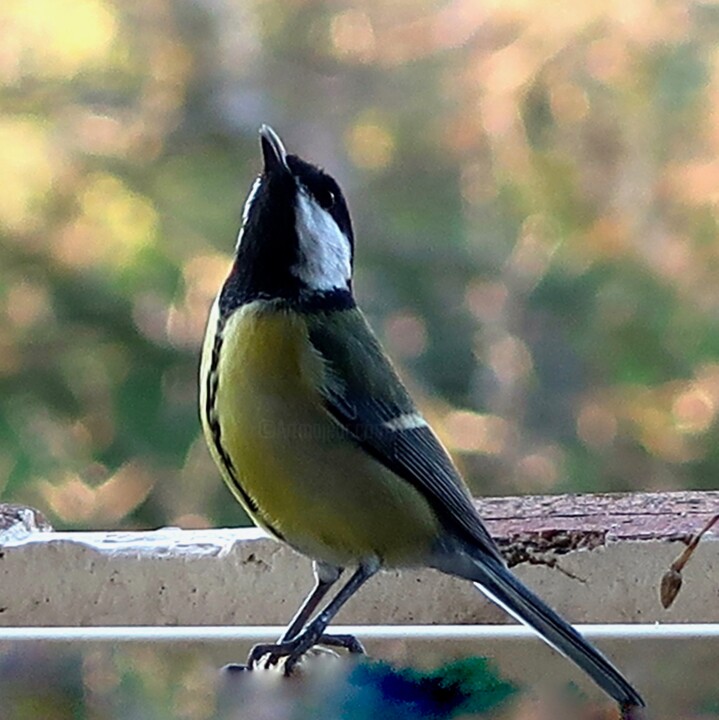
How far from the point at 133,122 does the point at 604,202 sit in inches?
28.1

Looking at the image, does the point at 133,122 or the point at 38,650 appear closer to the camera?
the point at 38,650

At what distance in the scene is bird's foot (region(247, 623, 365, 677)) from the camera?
0.86 m

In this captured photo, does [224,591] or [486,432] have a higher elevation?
[224,591]

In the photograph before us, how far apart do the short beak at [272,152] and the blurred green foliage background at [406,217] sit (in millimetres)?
828

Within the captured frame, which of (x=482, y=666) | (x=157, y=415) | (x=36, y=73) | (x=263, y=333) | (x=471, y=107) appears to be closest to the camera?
(x=482, y=666)

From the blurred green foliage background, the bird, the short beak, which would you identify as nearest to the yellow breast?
the bird

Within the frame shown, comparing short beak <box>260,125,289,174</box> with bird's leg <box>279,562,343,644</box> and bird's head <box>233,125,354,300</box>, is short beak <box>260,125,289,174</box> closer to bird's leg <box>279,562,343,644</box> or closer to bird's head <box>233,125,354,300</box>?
bird's head <box>233,125,354,300</box>

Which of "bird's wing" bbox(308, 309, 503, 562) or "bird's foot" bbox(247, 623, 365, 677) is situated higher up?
"bird's wing" bbox(308, 309, 503, 562)

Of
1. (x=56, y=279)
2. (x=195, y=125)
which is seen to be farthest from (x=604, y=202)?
(x=56, y=279)

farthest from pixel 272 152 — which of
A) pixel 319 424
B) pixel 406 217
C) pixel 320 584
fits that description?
pixel 406 217

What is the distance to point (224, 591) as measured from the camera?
1084 millimetres

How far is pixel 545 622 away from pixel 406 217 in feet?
4.08

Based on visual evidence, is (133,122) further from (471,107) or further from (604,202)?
(604,202)

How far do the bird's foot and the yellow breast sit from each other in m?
0.09
